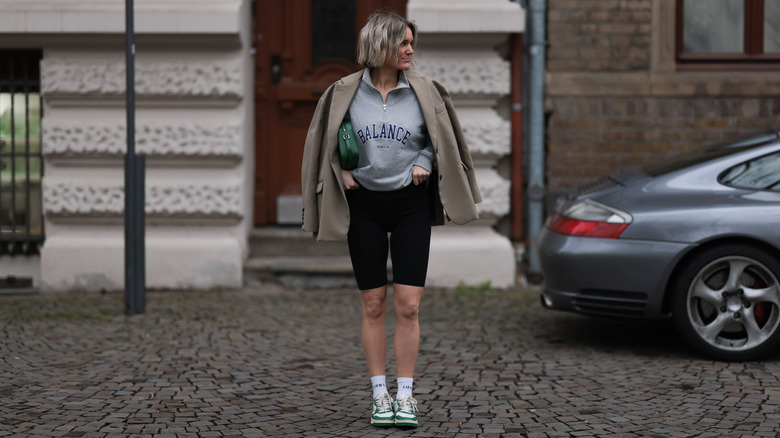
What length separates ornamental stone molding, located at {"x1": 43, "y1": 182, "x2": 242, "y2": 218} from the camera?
9070 millimetres

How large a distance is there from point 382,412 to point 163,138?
4.82 meters

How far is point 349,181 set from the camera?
483cm

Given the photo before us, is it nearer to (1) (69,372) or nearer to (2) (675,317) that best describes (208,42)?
(1) (69,372)

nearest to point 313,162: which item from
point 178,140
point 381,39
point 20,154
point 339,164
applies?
point 339,164

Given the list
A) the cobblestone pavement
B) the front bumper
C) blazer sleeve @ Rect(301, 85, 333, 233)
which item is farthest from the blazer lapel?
the front bumper

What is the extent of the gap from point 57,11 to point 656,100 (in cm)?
494

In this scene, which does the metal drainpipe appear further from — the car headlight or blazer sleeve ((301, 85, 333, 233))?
blazer sleeve ((301, 85, 333, 233))

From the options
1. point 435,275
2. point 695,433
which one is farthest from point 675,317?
point 435,275

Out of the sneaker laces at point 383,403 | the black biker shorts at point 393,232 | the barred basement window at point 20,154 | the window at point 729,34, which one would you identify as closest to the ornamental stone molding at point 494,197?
the window at point 729,34

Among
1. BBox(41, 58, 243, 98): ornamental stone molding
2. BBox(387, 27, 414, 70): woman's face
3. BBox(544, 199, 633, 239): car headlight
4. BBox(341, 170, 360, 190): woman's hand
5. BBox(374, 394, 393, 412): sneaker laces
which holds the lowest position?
BBox(374, 394, 393, 412): sneaker laces

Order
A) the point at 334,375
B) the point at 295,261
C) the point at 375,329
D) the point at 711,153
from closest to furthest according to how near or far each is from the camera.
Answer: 1. the point at 375,329
2. the point at 334,375
3. the point at 711,153
4. the point at 295,261

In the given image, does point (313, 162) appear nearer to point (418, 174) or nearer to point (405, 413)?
point (418, 174)

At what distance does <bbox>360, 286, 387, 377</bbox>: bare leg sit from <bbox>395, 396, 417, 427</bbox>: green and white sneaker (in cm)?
18

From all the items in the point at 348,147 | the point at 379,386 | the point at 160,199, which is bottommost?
the point at 379,386
